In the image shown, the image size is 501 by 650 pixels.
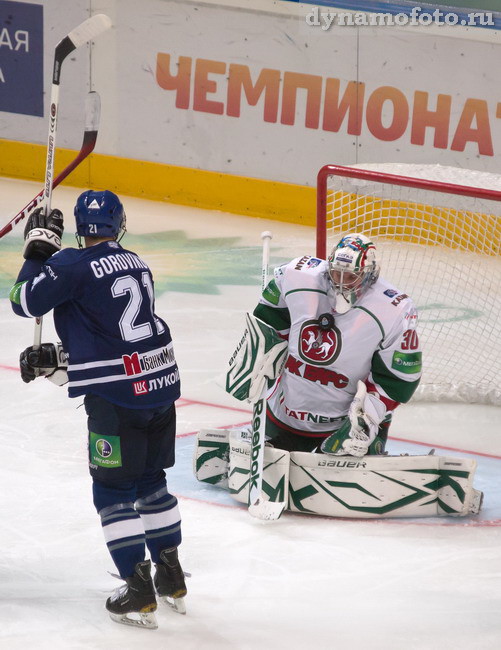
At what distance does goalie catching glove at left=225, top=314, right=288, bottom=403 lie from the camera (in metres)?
4.44

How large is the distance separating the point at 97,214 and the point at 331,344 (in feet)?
4.05

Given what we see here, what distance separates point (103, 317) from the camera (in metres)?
3.51

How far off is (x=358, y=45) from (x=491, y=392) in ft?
12.1

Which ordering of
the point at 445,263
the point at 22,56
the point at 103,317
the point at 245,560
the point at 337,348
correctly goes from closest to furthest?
1. the point at 103,317
2. the point at 245,560
3. the point at 337,348
4. the point at 445,263
5. the point at 22,56

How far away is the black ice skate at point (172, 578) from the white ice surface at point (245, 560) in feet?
0.17

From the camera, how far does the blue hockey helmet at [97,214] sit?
3.57 m

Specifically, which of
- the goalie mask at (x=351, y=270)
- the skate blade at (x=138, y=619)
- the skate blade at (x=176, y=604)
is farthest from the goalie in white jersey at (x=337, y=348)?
the skate blade at (x=138, y=619)

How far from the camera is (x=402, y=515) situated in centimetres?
452

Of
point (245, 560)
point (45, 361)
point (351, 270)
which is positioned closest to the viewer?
point (45, 361)

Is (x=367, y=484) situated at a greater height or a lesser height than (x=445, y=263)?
lesser

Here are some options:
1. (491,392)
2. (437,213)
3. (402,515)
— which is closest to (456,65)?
(437,213)

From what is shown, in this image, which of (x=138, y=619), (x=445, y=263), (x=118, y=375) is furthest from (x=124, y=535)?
(x=445, y=263)

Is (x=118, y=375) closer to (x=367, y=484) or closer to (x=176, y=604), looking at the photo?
(x=176, y=604)

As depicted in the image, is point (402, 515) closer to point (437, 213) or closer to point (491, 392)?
point (491, 392)
